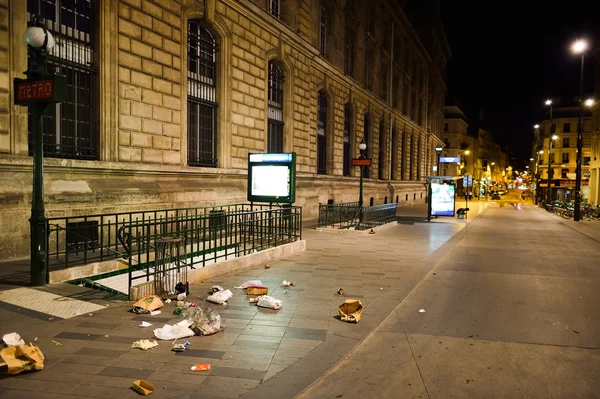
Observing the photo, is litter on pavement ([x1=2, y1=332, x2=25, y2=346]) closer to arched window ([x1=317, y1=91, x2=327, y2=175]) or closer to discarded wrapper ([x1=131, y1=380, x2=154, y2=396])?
discarded wrapper ([x1=131, y1=380, x2=154, y2=396])

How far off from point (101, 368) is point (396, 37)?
4663cm

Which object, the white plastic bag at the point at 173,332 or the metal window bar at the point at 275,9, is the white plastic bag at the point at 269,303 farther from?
the metal window bar at the point at 275,9

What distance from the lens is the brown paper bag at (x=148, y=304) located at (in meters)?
6.61

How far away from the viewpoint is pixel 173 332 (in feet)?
18.7

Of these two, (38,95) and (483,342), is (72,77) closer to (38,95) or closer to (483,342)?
(38,95)

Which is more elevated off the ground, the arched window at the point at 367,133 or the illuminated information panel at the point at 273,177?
the arched window at the point at 367,133

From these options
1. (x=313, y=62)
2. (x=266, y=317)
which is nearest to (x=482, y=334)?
(x=266, y=317)

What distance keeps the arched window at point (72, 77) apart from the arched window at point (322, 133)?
57.4ft

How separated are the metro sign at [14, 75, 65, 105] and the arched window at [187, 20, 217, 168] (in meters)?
9.28

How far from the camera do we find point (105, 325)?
601cm

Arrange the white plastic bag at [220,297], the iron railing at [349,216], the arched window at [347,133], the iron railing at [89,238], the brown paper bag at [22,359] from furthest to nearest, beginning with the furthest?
the arched window at [347,133] < the iron railing at [349,216] < the iron railing at [89,238] < the white plastic bag at [220,297] < the brown paper bag at [22,359]

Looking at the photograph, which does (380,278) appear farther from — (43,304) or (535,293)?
(43,304)

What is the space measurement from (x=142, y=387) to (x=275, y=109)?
20.2 meters

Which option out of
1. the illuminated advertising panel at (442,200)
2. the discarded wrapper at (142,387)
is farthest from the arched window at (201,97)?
the illuminated advertising panel at (442,200)
